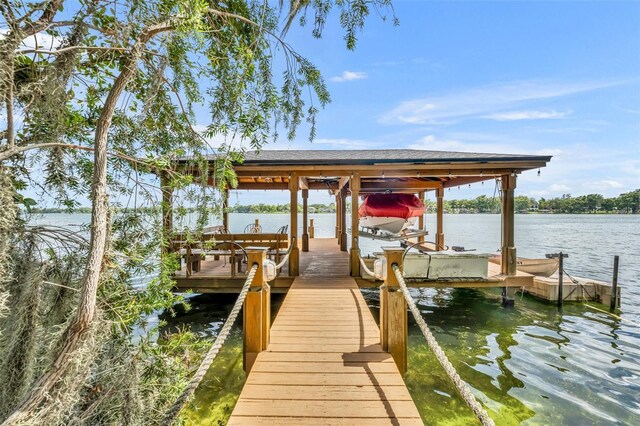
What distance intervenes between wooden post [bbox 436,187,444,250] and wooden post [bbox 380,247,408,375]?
7682 millimetres

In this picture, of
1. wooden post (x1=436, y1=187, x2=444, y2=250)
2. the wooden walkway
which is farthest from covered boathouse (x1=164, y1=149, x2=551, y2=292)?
wooden post (x1=436, y1=187, x2=444, y2=250)

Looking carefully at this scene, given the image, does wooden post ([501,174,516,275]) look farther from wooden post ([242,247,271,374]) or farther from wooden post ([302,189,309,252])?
wooden post ([242,247,271,374])

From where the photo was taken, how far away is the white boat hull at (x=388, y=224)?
9789 mm

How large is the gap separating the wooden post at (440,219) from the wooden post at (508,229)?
3018 millimetres

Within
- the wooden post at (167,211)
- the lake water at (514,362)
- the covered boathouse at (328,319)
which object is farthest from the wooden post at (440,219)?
the wooden post at (167,211)

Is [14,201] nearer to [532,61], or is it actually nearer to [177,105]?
[177,105]

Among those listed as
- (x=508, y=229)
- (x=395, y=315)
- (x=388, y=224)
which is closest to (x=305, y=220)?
(x=388, y=224)

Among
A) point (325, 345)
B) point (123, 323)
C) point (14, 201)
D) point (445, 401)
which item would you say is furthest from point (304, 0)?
point (445, 401)

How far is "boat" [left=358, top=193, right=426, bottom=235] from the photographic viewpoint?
984 centimetres

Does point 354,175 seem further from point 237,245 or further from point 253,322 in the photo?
point 253,322

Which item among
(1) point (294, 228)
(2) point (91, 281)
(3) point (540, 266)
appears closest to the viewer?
(2) point (91, 281)

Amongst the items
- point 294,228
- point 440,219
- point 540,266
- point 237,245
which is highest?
point 440,219

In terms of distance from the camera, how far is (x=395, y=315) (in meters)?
3.12

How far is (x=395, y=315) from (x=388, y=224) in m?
7.15
